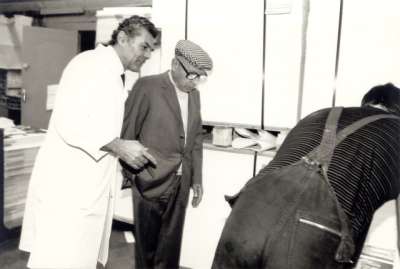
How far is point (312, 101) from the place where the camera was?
2195mm

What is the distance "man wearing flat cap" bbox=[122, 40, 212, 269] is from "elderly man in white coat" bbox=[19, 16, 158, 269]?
232 millimetres

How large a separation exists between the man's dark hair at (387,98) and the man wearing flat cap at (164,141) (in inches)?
35.7

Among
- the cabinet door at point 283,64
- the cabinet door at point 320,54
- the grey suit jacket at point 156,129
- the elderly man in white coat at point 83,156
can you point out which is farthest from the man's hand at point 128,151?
the cabinet door at point 320,54

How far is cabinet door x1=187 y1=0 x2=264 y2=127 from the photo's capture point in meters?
2.32

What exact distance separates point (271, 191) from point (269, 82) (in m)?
1.17

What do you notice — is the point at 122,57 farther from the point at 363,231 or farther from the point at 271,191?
the point at 363,231

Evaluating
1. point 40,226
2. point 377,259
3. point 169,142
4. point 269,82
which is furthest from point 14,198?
point 377,259

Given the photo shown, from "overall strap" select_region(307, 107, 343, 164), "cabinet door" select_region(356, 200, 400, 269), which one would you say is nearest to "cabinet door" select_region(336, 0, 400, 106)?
"cabinet door" select_region(356, 200, 400, 269)

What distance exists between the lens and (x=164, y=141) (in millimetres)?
2123

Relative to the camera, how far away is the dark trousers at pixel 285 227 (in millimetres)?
1159

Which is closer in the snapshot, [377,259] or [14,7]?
[377,259]

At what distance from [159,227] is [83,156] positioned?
70 centimetres

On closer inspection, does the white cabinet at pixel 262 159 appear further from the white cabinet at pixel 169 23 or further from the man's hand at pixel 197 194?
the white cabinet at pixel 169 23

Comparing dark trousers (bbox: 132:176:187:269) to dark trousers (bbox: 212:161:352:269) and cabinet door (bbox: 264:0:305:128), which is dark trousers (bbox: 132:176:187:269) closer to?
cabinet door (bbox: 264:0:305:128)
